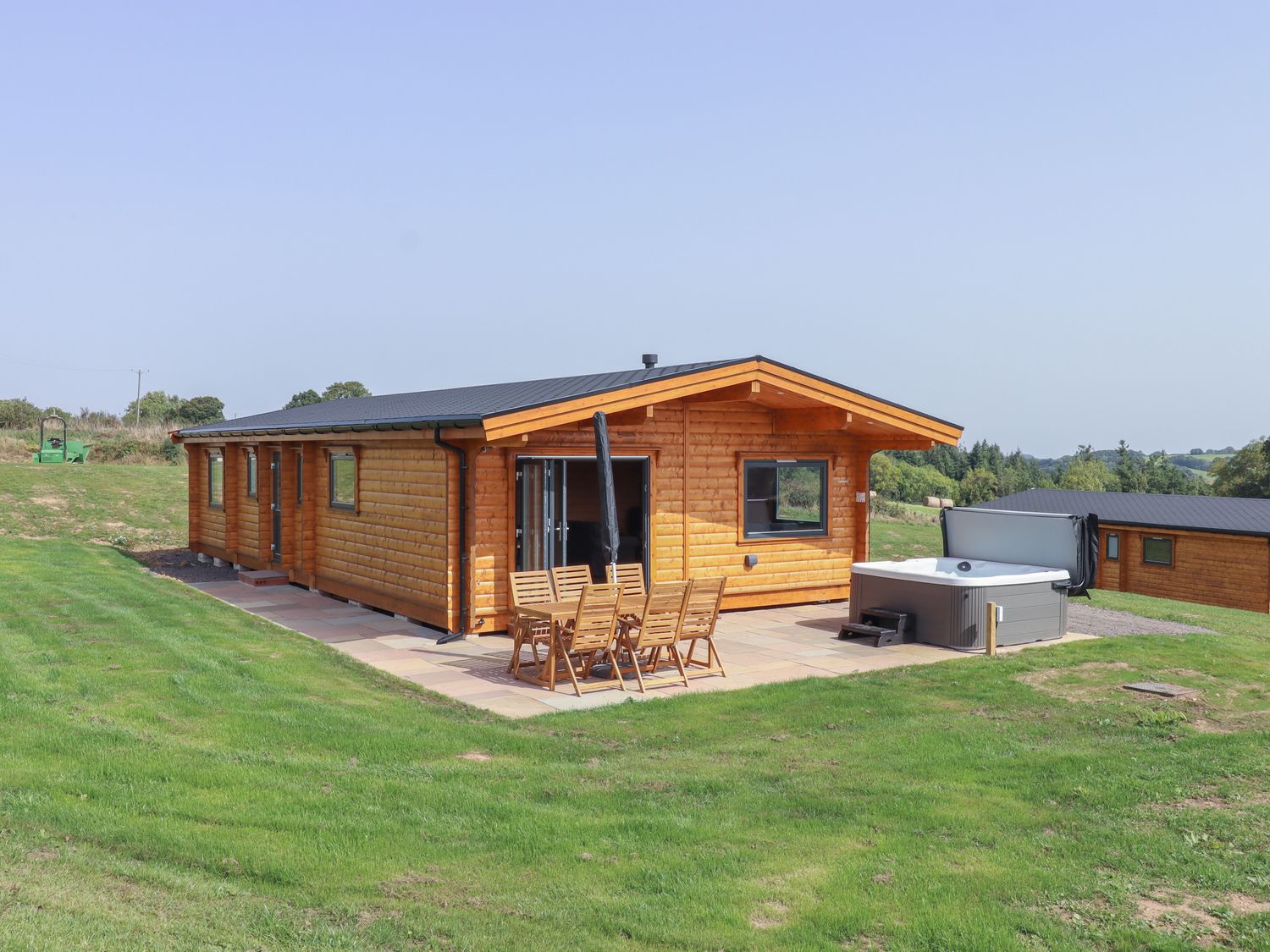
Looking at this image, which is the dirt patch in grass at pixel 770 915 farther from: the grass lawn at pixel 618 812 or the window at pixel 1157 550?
the window at pixel 1157 550

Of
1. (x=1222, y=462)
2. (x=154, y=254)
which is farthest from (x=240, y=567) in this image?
(x=1222, y=462)

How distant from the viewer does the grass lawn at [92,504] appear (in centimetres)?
2177

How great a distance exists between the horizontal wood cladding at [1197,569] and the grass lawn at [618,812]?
15750 millimetres

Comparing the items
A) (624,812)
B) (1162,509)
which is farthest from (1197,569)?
(624,812)

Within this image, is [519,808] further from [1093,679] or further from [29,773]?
[1093,679]

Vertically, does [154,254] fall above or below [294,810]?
above

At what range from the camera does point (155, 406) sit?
65.8 m

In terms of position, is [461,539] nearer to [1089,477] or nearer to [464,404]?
[464,404]

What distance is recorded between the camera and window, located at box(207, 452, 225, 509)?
18.4m

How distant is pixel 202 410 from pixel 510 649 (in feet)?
177

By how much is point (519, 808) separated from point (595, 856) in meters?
0.75

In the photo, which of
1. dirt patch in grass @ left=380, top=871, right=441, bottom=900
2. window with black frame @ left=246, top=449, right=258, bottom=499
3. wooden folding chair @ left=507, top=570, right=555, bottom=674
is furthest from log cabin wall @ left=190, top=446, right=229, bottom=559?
dirt patch in grass @ left=380, top=871, right=441, bottom=900

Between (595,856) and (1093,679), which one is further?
(1093,679)

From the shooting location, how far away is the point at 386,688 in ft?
27.1
